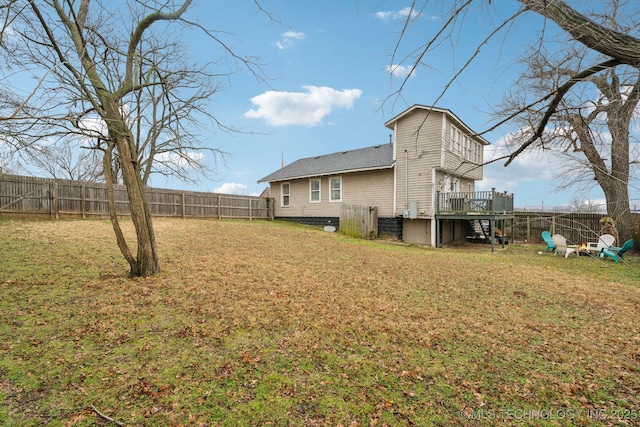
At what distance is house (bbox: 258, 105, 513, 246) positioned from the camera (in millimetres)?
13211

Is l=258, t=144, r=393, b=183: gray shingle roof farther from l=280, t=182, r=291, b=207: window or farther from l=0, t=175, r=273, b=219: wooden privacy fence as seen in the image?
l=0, t=175, r=273, b=219: wooden privacy fence

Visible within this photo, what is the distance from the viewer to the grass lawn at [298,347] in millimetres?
2496

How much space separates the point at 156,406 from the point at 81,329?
6.35 feet

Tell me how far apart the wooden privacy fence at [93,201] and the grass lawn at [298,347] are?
22.8 feet

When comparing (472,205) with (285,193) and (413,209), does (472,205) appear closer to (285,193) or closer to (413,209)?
(413,209)

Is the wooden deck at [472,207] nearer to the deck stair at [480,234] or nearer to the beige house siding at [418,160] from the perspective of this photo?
the beige house siding at [418,160]

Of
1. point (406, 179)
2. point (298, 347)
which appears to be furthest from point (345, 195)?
point (298, 347)

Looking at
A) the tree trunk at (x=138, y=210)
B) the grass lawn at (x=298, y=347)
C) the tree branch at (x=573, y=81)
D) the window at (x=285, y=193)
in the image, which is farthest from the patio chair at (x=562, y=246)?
the window at (x=285, y=193)

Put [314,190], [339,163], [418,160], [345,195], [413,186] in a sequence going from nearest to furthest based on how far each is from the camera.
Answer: [418,160] → [413,186] → [345,195] → [339,163] → [314,190]

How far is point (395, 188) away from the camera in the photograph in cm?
1477

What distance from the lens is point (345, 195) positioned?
1686cm

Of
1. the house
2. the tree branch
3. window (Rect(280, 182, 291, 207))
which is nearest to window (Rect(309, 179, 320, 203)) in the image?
the house

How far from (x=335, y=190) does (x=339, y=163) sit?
1.71m

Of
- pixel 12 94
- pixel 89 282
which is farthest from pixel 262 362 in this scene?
pixel 12 94
